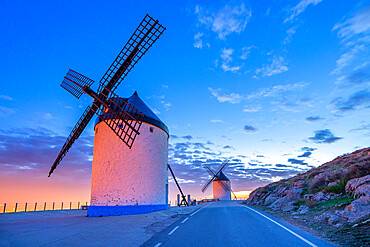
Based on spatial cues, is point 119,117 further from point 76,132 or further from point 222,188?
point 222,188

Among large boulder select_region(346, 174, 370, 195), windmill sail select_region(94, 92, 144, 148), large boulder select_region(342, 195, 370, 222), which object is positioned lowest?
large boulder select_region(342, 195, 370, 222)

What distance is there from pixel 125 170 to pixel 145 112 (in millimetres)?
6013

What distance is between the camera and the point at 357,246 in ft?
24.1

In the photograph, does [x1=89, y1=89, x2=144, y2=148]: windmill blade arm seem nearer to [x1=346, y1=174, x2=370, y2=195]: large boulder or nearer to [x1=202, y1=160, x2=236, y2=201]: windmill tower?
[x1=346, y1=174, x2=370, y2=195]: large boulder

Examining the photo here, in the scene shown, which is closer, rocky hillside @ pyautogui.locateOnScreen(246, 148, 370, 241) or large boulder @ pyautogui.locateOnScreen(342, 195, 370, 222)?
large boulder @ pyautogui.locateOnScreen(342, 195, 370, 222)

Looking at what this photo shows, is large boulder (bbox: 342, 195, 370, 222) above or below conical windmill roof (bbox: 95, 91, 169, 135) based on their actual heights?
below

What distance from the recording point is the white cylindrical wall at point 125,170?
74.0 ft

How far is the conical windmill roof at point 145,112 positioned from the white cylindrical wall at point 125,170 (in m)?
0.58

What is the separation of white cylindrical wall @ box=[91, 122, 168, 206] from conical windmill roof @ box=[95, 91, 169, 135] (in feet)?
1.91

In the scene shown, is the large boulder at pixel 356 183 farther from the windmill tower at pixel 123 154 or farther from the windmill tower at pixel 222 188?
the windmill tower at pixel 222 188

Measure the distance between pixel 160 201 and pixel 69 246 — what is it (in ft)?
55.3

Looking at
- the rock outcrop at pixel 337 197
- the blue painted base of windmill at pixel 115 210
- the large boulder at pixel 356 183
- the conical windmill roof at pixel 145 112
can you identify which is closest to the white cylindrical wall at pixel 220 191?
the rock outcrop at pixel 337 197

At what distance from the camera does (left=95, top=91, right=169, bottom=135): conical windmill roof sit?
80.8ft

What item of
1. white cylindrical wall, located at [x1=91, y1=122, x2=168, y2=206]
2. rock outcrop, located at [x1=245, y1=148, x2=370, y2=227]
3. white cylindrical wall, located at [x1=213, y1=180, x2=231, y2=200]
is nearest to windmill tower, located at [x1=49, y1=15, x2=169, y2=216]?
white cylindrical wall, located at [x1=91, y1=122, x2=168, y2=206]
